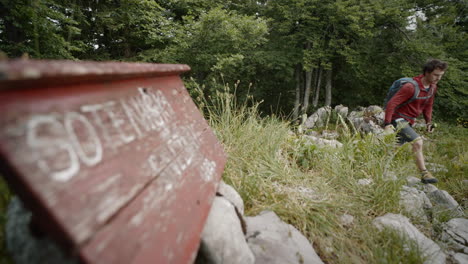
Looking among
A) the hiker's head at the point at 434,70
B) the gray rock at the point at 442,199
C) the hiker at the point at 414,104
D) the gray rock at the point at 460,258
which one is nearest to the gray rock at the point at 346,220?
the gray rock at the point at 460,258

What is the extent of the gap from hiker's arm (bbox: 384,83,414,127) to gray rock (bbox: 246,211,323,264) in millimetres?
2626

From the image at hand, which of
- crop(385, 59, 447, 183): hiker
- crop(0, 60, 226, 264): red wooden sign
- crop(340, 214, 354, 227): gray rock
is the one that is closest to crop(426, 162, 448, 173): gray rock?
crop(385, 59, 447, 183): hiker

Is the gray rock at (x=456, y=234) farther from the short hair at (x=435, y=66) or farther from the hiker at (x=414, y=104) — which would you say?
the short hair at (x=435, y=66)

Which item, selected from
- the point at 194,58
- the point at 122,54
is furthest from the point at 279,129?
the point at 122,54

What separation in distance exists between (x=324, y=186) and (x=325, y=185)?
28 millimetres

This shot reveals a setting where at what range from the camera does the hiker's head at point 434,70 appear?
9.38 feet

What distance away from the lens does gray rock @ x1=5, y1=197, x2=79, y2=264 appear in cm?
60

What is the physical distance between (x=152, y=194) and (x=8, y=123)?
0.43 metres

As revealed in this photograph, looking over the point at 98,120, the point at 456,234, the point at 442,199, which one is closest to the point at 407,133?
the point at 442,199

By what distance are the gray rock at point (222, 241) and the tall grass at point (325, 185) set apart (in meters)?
0.50

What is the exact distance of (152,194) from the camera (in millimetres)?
735

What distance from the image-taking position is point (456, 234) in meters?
2.00

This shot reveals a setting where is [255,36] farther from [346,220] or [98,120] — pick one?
[98,120]

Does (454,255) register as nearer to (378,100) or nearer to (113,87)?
(113,87)
